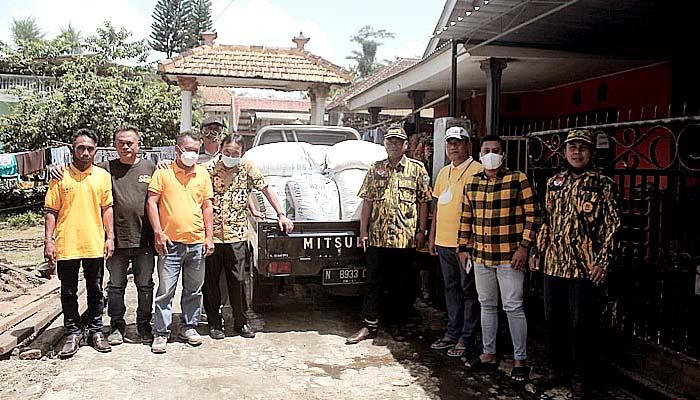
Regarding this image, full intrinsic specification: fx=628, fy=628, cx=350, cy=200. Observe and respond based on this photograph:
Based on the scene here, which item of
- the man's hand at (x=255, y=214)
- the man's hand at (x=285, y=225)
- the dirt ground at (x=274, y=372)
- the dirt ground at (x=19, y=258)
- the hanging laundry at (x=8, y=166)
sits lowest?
the dirt ground at (x=274, y=372)

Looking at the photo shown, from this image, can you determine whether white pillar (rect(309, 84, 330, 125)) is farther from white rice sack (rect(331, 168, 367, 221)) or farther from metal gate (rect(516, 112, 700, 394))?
metal gate (rect(516, 112, 700, 394))

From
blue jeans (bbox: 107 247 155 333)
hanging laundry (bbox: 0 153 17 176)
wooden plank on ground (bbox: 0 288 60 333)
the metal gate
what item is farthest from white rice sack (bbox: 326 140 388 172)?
hanging laundry (bbox: 0 153 17 176)

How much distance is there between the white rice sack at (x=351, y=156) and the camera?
652 centimetres

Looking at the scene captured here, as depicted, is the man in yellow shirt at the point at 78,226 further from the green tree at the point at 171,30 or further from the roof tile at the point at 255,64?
the green tree at the point at 171,30

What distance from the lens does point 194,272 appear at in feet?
18.3

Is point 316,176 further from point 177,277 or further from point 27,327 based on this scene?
point 27,327

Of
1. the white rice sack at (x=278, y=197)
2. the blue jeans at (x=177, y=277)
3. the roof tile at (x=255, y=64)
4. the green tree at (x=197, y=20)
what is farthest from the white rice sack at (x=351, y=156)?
the green tree at (x=197, y=20)

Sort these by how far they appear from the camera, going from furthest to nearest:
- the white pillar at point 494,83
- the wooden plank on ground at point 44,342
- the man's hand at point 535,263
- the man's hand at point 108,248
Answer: the white pillar at point 494,83 → the man's hand at point 108,248 → the wooden plank on ground at point 44,342 → the man's hand at point 535,263

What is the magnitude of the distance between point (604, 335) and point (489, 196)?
1351 mm

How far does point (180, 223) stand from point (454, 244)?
7.62 feet

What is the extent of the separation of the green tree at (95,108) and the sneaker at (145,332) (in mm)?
13481

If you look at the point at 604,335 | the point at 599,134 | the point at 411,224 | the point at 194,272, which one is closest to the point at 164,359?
the point at 194,272

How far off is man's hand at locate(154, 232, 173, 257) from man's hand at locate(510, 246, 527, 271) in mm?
2847

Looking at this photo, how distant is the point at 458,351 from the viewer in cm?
526
